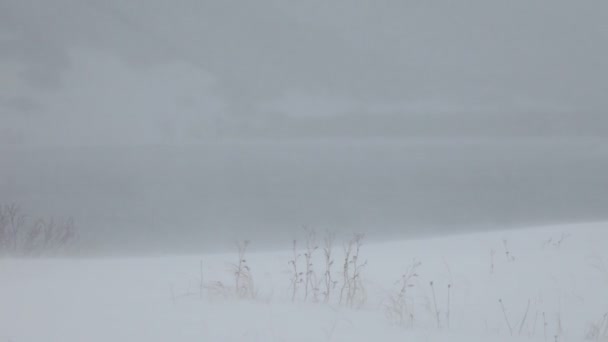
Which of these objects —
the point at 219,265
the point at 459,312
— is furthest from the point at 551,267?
the point at 219,265

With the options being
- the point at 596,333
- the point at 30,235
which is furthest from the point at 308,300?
the point at 30,235

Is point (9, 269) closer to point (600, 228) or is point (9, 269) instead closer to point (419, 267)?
point (419, 267)

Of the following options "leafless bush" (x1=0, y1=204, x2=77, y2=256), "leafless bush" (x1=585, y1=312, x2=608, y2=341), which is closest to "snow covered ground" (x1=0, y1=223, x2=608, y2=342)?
"leafless bush" (x1=585, y1=312, x2=608, y2=341)

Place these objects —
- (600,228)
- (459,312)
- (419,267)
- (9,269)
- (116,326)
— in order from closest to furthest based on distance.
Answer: (116,326)
(459,312)
(9,269)
(419,267)
(600,228)

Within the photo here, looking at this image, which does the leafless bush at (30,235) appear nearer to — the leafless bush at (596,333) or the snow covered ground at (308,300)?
the snow covered ground at (308,300)

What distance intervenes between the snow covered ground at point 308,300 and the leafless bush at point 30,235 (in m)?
2.74

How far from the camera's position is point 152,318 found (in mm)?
4273

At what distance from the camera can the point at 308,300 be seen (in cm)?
546

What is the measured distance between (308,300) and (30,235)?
6.60m

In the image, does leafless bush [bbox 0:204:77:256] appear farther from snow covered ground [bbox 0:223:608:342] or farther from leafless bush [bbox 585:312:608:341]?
leafless bush [bbox 585:312:608:341]

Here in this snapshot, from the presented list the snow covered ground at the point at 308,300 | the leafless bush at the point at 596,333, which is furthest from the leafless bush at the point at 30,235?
the leafless bush at the point at 596,333

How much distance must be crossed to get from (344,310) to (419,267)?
3.26 m

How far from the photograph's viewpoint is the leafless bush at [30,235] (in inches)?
389

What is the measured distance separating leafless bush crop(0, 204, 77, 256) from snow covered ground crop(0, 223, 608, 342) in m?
2.74
